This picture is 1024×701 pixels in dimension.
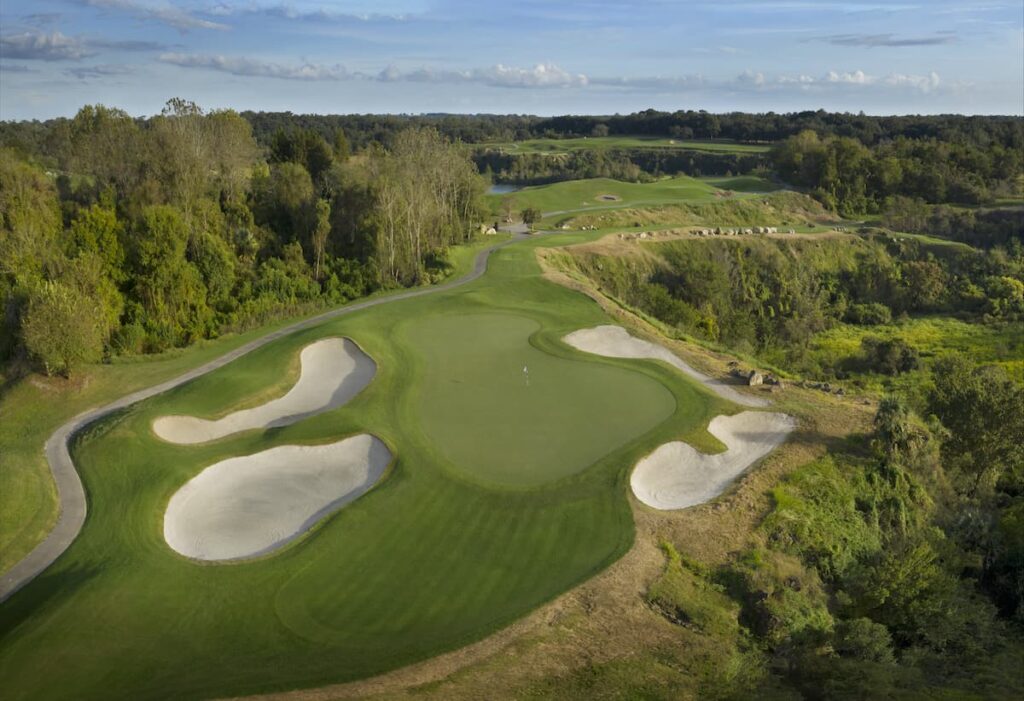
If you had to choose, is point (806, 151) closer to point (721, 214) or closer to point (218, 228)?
point (721, 214)

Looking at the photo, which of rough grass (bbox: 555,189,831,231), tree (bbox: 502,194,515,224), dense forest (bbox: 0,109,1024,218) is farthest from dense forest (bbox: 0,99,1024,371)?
rough grass (bbox: 555,189,831,231)

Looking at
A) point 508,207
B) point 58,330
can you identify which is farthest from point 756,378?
point 508,207

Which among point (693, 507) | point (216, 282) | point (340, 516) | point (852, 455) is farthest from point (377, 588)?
point (216, 282)

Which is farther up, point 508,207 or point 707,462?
point 508,207

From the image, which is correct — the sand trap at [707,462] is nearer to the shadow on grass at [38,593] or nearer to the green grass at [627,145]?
the shadow on grass at [38,593]

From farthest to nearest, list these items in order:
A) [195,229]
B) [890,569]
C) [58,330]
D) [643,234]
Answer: [643,234], [195,229], [58,330], [890,569]

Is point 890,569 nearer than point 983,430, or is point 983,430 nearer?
point 890,569
